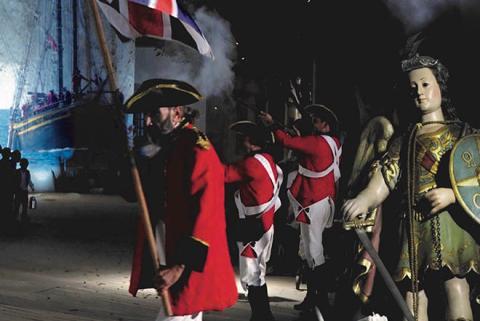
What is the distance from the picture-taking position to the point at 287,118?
48.0 feet

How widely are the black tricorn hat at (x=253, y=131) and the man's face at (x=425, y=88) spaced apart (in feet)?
9.71

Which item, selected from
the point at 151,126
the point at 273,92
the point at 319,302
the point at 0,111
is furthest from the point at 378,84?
the point at 0,111

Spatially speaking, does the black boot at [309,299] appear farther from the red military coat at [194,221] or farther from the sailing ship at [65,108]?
the sailing ship at [65,108]

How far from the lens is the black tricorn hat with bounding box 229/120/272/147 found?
736cm

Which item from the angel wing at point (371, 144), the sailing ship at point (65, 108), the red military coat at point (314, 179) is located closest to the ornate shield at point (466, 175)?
the angel wing at point (371, 144)

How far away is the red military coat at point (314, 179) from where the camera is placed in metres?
8.12

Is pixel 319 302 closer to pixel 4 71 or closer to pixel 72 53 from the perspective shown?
pixel 4 71

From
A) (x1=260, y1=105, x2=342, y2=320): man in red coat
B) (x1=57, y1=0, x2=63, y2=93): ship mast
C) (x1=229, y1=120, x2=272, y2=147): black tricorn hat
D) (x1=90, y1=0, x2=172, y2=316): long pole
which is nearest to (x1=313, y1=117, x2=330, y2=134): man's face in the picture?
(x1=260, y1=105, x2=342, y2=320): man in red coat

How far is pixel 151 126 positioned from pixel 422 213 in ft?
5.19

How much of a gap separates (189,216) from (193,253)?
0.65 feet

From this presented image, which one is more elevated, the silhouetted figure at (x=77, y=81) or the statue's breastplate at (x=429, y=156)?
the silhouetted figure at (x=77, y=81)

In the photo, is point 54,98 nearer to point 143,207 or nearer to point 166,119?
point 166,119

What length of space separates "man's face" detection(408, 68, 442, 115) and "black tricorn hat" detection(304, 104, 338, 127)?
3.76 meters

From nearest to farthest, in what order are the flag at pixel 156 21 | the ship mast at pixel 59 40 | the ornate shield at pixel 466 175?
the ornate shield at pixel 466 175, the flag at pixel 156 21, the ship mast at pixel 59 40
